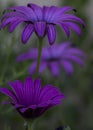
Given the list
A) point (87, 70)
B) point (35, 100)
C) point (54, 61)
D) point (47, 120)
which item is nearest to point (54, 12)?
point (35, 100)

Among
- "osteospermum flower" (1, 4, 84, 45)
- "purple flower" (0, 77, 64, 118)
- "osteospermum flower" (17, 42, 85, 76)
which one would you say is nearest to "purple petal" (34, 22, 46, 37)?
"osteospermum flower" (1, 4, 84, 45)

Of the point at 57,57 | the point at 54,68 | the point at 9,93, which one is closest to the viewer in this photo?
the point at 9,93

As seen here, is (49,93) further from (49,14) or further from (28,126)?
(49,14)

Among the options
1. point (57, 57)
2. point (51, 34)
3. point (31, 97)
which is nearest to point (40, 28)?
point (51, 34)

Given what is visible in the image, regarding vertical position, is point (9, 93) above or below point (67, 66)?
above

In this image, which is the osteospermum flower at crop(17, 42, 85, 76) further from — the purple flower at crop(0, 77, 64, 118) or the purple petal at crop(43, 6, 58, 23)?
the purple flower at crop(0, 77, 64, 118)

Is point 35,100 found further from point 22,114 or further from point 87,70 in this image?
point 87,70
